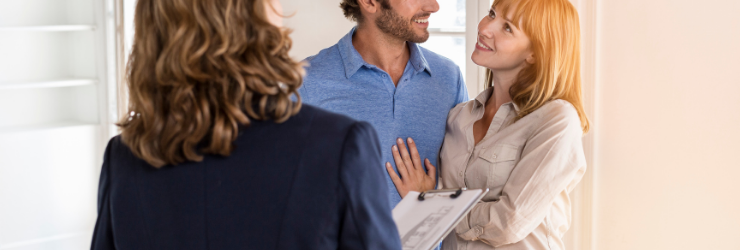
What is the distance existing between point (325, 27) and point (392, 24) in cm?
90

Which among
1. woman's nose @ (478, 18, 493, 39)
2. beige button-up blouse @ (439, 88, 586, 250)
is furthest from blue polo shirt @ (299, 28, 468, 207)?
woman's nose @ (478, 18, 493, 39)

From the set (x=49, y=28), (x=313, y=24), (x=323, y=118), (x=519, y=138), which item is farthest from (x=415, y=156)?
(x=49, y=28)

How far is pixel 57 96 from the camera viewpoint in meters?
3.79

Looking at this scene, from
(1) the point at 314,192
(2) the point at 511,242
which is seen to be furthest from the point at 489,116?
(1) the point at 314,192

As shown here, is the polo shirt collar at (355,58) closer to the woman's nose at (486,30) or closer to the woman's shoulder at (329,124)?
the woman's nose at (486,30)

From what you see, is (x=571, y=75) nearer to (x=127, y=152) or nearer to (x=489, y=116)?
(x=489, y=116)

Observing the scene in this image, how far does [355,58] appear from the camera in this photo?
1.84 metres

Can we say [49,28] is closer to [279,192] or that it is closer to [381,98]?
[381,98]

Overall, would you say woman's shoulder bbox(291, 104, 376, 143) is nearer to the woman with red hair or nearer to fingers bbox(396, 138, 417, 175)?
the woman with red hair

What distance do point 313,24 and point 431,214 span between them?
1.75m

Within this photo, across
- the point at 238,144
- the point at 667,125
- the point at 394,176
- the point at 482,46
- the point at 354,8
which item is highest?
the point at 354,8

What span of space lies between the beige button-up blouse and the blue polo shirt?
0.12 metres

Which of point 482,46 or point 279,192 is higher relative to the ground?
point 482,46

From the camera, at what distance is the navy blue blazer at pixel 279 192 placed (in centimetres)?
84
